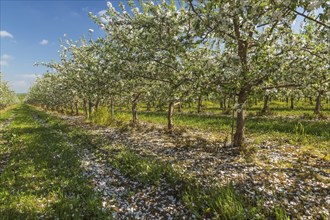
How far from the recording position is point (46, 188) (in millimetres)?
11922

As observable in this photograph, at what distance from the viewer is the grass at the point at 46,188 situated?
9672 millimetres

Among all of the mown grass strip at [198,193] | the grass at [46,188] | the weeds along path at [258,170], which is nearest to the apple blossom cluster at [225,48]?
the weeds along path at [258,170]

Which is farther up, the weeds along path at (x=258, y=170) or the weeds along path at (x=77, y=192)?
the weeds along path at (x=258, y=170)

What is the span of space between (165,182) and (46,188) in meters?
5.58

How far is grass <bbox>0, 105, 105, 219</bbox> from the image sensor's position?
9.67 meters

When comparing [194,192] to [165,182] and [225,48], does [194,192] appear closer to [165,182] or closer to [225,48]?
[165,182]

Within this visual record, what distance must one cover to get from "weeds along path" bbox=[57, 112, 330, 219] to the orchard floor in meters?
0.04

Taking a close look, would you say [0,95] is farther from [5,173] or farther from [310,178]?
[310,178]

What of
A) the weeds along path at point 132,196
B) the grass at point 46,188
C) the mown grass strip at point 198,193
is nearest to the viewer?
the mown grass strip at point 198,193

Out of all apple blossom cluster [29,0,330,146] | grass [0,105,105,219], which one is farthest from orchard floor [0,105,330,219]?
apple blossom cluster [29,0,330,146]

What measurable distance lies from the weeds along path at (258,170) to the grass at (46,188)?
2.74 metres

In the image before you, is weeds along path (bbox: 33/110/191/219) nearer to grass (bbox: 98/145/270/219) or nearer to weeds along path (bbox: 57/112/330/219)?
grass (bbox: 98/145/270/219)

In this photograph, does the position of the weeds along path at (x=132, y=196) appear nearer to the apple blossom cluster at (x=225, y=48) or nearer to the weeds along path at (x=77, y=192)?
the weeds along path at (x=77, y=192)

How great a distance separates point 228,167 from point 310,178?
12.1 feet
